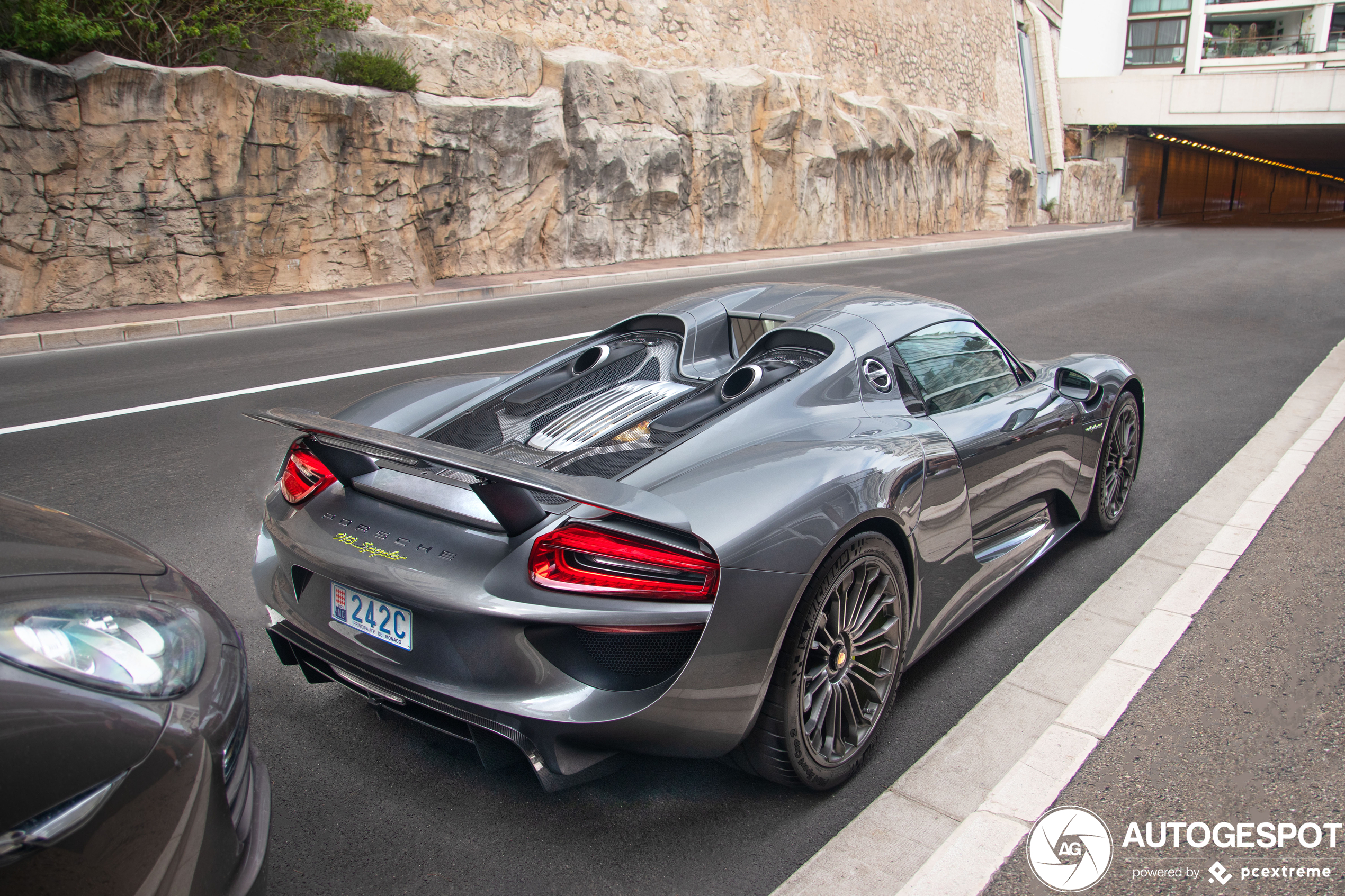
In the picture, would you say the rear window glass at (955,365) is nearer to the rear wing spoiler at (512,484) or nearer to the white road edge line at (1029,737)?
the white road edge line at (1029,737)

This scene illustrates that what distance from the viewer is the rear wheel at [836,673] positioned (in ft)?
7.25

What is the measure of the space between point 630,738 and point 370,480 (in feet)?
3.37

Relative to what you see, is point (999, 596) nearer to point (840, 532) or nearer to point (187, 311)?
point (840, 532)

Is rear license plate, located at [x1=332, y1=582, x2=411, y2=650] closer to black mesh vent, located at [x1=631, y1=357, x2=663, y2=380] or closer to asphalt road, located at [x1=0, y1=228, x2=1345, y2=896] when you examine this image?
asphalt road, located at [x1=0, y1=228, x2=1345, y2=896]

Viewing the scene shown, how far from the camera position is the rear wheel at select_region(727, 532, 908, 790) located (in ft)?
7.25

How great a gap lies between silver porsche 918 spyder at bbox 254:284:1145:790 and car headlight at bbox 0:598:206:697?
1.80 feet

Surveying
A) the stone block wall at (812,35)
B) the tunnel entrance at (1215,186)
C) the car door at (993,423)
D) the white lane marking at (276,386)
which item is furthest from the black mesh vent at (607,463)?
the tunnel entrance at (1215,186)

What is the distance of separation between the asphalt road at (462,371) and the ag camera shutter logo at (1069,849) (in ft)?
A: 1.36

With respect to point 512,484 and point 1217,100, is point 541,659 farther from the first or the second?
point 1217,100

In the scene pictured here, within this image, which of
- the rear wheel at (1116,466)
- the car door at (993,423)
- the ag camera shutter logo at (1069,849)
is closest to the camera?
the ag camera shutter logo at (1069,849)

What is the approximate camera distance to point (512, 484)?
2051 millimetres

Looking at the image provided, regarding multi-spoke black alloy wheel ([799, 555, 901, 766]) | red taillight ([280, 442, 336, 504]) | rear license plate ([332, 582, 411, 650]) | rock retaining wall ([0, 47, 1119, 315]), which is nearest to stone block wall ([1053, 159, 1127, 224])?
rock retaining wall ([0, 47, 1119, 315])

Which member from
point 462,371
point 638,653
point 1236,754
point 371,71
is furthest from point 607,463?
point 371,71

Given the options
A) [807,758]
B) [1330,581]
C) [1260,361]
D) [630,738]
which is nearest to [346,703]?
[630,738]
